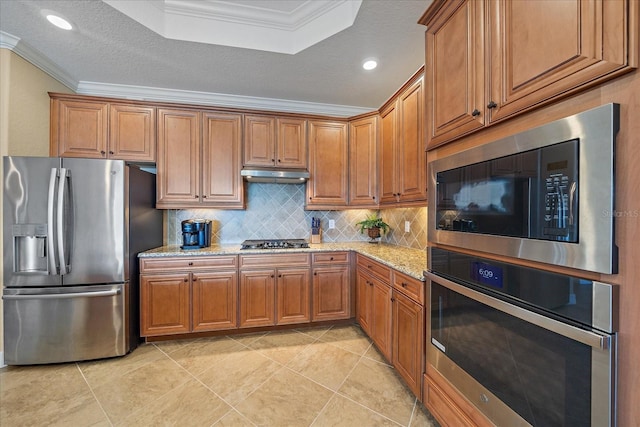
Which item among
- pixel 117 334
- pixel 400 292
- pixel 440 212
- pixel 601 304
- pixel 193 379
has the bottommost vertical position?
pixel 193 379

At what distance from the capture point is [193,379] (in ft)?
6.69

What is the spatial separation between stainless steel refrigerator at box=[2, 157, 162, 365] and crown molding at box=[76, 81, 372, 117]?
115 cm

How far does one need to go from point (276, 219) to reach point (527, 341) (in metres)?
2.76

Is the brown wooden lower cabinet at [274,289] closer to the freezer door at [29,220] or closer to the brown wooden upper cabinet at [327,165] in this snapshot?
the brown wooden upper cabinet at [327,165]

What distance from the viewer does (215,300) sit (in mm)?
2648

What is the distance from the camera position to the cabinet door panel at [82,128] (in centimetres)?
262

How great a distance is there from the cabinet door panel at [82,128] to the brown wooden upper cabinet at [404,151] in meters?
2.93

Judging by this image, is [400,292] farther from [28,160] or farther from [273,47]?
[28,160]

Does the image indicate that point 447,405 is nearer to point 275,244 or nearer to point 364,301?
point 364,301

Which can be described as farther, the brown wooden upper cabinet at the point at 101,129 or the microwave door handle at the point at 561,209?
the brown wooden upper cabinet at the point at 101,129

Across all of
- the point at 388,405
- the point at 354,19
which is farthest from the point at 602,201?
the point at 354,19

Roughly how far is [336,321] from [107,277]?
7.46ft

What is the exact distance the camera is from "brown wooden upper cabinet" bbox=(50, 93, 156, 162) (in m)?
2.61

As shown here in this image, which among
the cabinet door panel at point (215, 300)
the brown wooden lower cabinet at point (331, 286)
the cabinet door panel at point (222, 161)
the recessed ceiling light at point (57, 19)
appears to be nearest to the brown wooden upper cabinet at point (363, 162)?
the brown wooden lower cabinet at point (331, 286)
